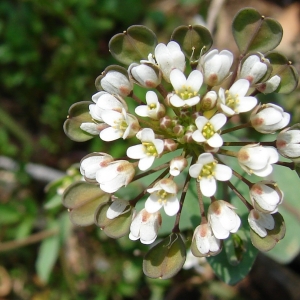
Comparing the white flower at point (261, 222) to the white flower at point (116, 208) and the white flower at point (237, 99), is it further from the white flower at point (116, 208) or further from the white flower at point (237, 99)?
the white flower at point (116, 208)

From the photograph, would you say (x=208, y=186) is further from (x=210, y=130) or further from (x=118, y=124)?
(x=118, y=124)

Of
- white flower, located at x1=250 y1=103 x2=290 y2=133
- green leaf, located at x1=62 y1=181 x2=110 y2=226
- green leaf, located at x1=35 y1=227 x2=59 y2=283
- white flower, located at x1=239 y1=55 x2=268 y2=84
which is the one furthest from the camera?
green leaf, located at x1=35 y1=227 x2=59 y2=283

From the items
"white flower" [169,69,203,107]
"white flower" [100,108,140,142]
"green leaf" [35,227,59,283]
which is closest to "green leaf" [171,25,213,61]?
"white flower" [169,69,203,107]

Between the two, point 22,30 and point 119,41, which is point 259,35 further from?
point 22,30

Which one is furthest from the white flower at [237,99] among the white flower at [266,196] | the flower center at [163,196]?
the flower center at [163,196]

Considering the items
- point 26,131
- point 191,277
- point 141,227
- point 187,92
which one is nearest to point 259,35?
point 187,92

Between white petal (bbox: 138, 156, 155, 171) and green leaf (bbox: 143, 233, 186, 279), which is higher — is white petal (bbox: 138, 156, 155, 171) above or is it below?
above

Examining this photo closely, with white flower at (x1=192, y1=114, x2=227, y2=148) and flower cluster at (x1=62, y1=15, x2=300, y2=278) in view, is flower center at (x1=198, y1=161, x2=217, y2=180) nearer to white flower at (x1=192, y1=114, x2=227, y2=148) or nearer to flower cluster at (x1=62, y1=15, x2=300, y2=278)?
flower cluster at (x1=62, y1=15, x2=300, y2=278)

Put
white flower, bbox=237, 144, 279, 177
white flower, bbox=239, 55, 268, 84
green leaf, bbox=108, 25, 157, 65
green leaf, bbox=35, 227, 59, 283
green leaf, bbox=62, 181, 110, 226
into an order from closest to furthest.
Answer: white flower, bbox=237, 144, 279, 177 < white flower, bbox=239, 55, 268, 84 < green leaf, bbox=108, 25, 157, 65 < green leaf, bbox=62, 181, 110, 226 < green leaf, bbox=35, 227, 59, 283
